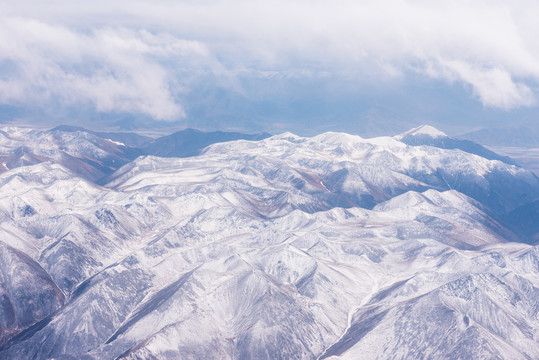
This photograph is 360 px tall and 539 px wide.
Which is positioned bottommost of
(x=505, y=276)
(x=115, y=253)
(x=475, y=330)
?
(x=115, y=253)

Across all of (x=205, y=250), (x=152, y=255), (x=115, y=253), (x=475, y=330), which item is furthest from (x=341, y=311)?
(x=115, y=253)

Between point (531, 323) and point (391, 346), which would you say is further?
point (531, 323)

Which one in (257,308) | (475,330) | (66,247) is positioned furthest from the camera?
(66,247)

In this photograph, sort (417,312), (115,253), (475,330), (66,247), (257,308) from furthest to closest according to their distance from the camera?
(115,253)
(66,247)
(257,308)
(417,312)
(475,330)

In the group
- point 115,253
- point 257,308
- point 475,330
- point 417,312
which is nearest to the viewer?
point 475,330

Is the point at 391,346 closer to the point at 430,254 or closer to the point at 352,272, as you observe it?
the point at 352,272

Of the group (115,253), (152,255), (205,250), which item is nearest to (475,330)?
(205,250)

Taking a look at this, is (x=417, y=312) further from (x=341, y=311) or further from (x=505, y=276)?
(x=505, y=276)

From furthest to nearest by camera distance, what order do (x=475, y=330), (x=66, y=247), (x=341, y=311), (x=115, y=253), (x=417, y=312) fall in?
(x=115, y=253) < (x=66, y=247) < (x=341, y=311) < (x=417, y=312) < (x=475, y=330)

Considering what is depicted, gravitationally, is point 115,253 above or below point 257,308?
below
